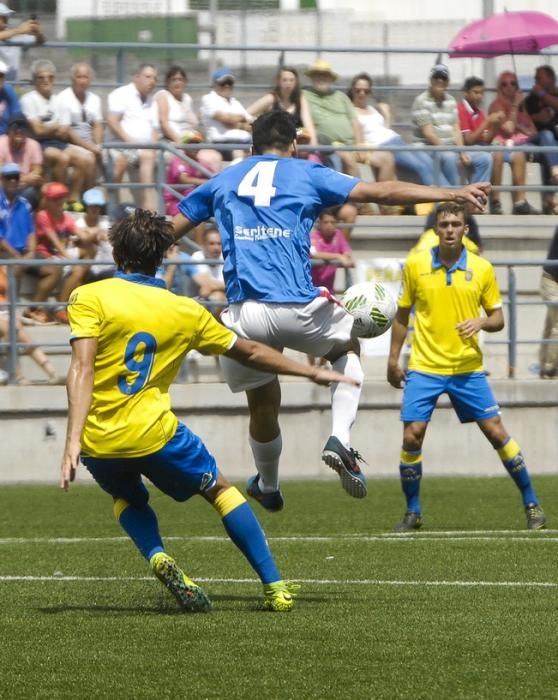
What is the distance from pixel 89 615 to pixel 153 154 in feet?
34.0

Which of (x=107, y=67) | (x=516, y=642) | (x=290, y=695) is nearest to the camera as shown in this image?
(x=290, y=695)

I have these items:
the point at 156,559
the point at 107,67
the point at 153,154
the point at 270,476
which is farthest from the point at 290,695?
the point at 107,67

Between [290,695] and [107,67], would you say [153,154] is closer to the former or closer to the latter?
[107,67]

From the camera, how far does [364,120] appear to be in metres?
19.5

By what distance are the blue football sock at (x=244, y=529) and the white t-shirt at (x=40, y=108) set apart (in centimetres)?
1018

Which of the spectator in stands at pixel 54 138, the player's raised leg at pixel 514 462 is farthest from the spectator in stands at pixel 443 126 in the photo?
the player's raised leg at pixel 514 462

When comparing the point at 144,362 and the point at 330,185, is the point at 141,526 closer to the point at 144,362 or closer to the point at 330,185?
the point at 144,362

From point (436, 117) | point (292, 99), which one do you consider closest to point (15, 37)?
point (292, 99)

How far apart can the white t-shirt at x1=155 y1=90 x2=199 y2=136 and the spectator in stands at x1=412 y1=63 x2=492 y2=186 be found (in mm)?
2729

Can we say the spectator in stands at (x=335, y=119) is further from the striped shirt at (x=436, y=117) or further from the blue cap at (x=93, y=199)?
the blue cap at (x=93, y=199)

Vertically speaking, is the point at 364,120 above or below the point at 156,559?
above

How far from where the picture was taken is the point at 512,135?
19.8 meters

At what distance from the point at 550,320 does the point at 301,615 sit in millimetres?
9915

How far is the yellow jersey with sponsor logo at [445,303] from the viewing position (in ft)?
38.1
